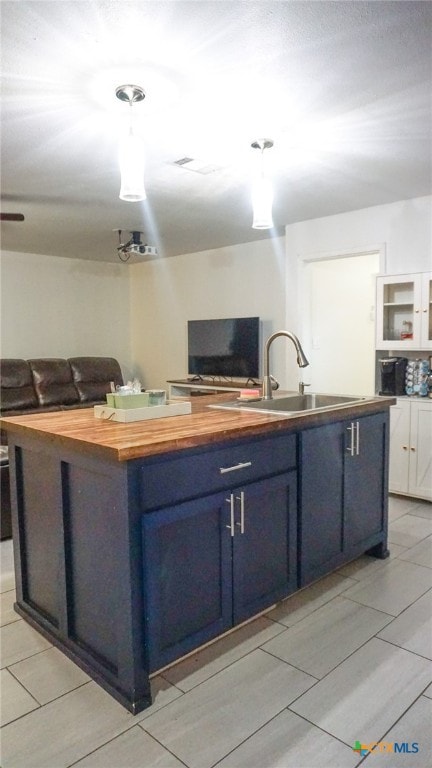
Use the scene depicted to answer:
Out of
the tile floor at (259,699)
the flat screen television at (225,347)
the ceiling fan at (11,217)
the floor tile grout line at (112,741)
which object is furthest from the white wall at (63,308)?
the floor tile grout line at (112,741)

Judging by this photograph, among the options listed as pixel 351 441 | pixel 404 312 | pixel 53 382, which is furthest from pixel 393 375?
pixel 53 382

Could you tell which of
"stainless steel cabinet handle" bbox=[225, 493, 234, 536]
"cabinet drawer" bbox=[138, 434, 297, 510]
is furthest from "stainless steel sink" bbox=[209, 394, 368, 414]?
"stainless steel cabinet handle" bbox=[225, 493, 234, 536]

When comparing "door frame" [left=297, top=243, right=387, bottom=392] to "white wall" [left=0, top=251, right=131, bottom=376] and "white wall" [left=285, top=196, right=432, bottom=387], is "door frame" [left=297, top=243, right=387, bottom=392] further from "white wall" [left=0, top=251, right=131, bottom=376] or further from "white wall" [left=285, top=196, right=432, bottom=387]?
"white wall" [left=0, top=251, right=131, bottom=376]

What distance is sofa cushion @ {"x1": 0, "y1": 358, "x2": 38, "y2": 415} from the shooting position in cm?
534

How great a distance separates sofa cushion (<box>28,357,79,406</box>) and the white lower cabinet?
12.1ft

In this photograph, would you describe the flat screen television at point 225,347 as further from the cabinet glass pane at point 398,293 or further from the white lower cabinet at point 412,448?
the white lower cabinet at point 412,448

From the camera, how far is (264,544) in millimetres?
2072

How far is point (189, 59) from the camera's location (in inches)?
74.5

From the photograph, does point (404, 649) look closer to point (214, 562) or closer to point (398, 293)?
point (214, 562)

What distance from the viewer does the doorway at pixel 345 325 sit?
203 inches

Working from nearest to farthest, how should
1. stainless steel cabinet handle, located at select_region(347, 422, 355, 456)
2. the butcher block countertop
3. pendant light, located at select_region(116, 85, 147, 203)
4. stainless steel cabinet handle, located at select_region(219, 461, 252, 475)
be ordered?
the butcher block countertop, stainless steel cabinet handle, located at select_region(219, 461, 252, 475), pendant light, located at select_region(116, 85, 147, 203), stainless steel cabinet handle, located at select_region(347, 422, 355, 456)

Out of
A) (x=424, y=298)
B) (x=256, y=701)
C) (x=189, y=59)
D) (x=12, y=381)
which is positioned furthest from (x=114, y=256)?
(x=256, y=701)

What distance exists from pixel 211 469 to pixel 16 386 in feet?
13.9

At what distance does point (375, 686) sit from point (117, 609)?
0.97m
